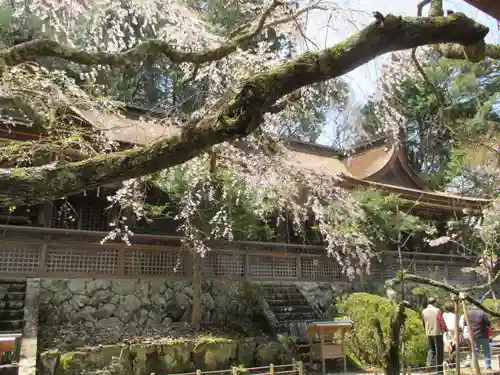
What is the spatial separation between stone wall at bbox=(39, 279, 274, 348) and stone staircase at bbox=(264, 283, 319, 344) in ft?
2.05

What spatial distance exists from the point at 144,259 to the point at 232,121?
384 inches

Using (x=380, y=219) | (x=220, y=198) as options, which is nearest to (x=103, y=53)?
(x=220, y=198)

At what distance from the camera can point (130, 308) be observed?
11.3 metres

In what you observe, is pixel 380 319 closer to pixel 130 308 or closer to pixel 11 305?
pixel 130 308

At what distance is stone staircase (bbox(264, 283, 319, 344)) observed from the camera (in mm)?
11695

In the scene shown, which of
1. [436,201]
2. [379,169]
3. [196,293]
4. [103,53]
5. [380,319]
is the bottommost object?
[380,319]

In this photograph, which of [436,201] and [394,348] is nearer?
[394,348]

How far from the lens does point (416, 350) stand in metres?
10.9

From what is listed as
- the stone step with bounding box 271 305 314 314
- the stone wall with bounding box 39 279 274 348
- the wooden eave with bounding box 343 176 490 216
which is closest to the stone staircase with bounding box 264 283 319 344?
the stone step with bounding box 271 305 314 314

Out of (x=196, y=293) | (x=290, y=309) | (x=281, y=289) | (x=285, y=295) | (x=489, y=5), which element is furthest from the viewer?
(x=281, y=289)

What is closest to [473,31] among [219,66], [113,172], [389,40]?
[389,40]

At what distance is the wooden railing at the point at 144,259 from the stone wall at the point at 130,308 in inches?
11.1

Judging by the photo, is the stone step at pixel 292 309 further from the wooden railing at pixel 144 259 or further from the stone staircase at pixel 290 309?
the wooden railing at pixel 144 259

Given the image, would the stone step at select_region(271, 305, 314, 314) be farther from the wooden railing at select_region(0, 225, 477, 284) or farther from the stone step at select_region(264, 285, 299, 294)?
the wooden railing at select_region(0, 225, 477, 284)
